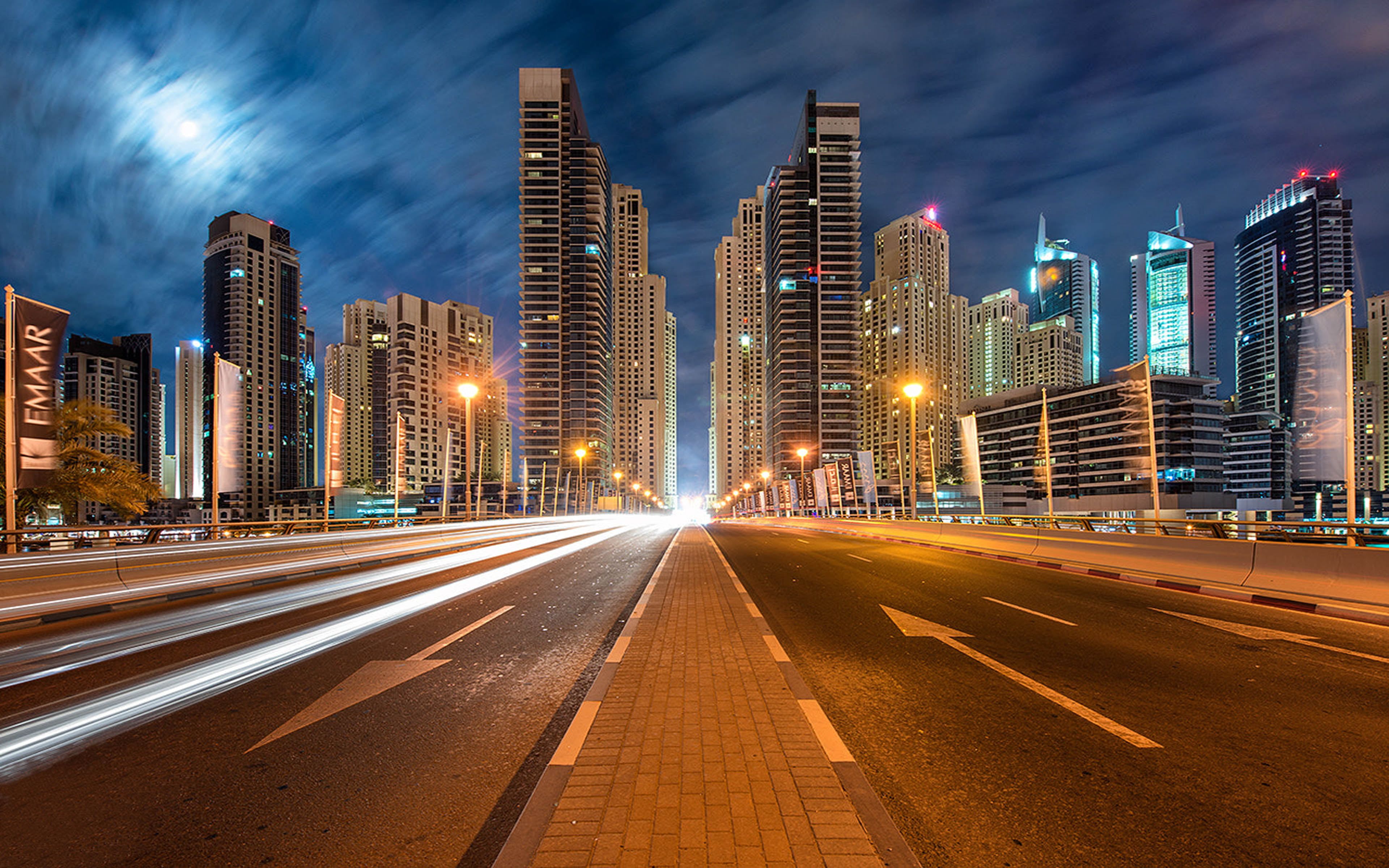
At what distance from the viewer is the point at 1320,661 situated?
271 inches

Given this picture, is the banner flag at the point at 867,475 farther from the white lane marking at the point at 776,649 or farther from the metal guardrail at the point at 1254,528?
the white lane marking at the point at 776,649

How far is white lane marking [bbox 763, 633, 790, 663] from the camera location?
6.60 m

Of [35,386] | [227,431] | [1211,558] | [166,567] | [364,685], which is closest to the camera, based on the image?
[364,685]

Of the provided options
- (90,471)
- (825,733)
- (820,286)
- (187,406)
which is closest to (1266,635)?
(825,733)

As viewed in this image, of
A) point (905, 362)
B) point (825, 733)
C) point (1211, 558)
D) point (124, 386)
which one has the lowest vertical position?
point (1211, 558)

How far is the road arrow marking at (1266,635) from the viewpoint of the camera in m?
7.28

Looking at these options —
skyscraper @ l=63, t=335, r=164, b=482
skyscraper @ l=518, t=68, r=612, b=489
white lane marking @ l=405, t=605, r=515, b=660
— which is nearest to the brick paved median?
white lane marking @ l=405, t=605, r=515, b=660

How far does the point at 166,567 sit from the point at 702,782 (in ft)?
43.7

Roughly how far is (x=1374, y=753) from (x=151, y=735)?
9.70 meters

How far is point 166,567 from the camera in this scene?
1159cm

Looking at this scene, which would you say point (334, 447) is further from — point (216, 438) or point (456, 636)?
point (456, 636)

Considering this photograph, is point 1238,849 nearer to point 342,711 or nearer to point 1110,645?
point 1110,645

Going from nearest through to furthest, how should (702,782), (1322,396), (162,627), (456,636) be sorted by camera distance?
1. (702,782)
2. (456,636)
3. (162,627)
4. (1322,396)

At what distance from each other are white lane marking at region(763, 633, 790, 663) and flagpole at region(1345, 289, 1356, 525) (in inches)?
565
